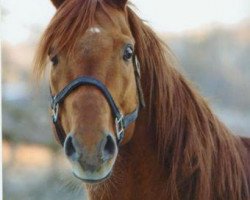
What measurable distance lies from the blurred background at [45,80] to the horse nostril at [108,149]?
20.8 inches

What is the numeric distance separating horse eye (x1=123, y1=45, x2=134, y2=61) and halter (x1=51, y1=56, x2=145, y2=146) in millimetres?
29

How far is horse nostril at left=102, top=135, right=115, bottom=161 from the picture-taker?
866 millimetres

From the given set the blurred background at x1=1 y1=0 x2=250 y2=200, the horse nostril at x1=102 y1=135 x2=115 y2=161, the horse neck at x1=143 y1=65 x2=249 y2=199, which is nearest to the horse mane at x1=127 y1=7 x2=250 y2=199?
the horse neck at x1=143 y1=65 x2=249 y2=199

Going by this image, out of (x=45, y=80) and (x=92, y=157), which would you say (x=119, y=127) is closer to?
(x=92, y=157)

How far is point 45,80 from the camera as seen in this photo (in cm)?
142

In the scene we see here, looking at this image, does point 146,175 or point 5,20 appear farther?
point 5,20

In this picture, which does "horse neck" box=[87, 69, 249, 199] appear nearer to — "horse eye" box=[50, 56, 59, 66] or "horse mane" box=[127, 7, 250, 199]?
"horse mane" box=[127, 7, 250, 199]

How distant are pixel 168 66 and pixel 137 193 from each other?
26cm

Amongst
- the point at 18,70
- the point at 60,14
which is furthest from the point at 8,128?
the point at 60,14

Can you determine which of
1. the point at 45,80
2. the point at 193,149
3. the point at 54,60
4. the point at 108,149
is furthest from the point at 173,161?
the point at 45,80

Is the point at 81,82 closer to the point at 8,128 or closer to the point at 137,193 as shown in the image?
the point at 137,193

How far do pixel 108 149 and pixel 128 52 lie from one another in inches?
7.3

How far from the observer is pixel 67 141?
863mm

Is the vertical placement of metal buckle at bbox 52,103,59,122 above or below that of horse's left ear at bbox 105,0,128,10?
below
